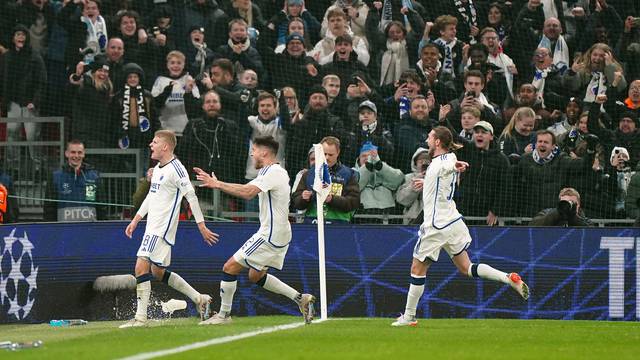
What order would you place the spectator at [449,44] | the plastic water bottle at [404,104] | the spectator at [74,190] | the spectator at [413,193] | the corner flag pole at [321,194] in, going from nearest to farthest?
the corner flag pole at [321,194], the spectator at [413,193], the spectator at [74,190], the plastic water bottle at [404,104], the spectator at [449,44]

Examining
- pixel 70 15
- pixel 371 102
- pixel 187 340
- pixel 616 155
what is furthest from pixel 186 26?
pixel 187 340

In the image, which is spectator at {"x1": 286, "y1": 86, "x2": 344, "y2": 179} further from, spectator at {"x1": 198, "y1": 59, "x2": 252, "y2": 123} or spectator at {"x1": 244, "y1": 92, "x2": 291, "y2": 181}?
spectator at {"x1": 198, "y1": 59, "x2": 252, "y2": 123}

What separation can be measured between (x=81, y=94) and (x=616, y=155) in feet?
27.6

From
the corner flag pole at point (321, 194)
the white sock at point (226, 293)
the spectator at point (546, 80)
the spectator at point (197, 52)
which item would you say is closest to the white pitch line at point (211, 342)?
the corner flag pole at point (321, 194)

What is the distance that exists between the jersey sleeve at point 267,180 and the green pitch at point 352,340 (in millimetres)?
1570

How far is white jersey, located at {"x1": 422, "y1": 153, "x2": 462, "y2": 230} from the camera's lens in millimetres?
13922

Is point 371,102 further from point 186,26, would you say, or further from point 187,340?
point 187,340

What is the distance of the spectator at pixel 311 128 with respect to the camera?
18688mm

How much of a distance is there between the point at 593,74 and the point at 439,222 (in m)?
7.23

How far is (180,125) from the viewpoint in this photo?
64.3 ft

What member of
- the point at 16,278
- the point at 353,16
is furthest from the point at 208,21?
the point at 16,278

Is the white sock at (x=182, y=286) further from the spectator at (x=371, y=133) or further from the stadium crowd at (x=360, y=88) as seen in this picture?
the spectator at (x=371, y=133)

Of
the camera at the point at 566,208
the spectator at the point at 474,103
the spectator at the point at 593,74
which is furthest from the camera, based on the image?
the spectator at the point at 593,74

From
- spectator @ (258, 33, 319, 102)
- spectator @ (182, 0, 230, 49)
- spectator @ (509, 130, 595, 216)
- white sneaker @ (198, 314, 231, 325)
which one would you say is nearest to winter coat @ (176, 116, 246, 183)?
spectator @ (258, 33, 319, 102)
